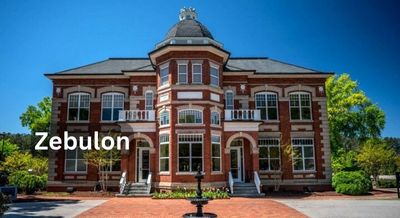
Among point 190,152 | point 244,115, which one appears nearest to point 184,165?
point 190,152

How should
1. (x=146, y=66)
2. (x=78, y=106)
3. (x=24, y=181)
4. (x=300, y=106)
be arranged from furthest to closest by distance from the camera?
1. (x=146, y=66)
2. (x=300, y=106)
3. (x=78, y=106)
4. (x=24, y=181)

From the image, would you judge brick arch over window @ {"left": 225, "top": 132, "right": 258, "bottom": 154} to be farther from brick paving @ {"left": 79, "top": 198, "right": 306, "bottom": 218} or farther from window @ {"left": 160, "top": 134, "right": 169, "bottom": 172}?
brick paving @ {"left": 79, "top": 198, "right": 306, "bottom": 218}

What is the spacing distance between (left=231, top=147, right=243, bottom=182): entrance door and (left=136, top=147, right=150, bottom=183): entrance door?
6.74 metres

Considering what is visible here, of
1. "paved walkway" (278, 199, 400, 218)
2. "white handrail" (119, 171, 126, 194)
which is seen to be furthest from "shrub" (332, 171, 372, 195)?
"white handrail" (119, 171, 126, 194)

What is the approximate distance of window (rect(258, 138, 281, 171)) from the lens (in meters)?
26.1

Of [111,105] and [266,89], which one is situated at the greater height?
[266,89]

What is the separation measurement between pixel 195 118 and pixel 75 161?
439 inches

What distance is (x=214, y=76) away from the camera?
946 inches

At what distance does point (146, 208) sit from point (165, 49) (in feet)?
39.0

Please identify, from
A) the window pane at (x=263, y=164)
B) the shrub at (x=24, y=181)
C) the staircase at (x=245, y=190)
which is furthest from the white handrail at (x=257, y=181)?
the shrub at (x=24, y=181)

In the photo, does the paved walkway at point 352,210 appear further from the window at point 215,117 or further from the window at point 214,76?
the window at point 214,76

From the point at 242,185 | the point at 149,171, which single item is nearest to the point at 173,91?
the point at 149,171

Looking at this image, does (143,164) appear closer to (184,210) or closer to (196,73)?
(196,73)

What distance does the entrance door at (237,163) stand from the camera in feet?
82.1
